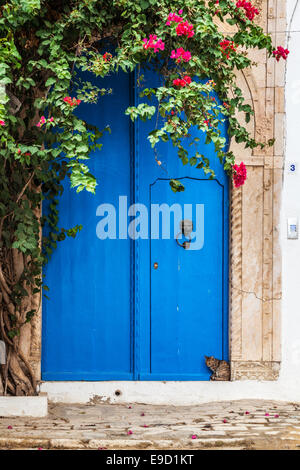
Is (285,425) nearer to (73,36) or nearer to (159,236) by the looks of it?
(159,236)

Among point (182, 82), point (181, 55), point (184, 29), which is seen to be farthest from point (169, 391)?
point (184, 29)

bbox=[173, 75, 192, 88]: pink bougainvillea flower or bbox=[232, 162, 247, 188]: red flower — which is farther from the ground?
bbox=[173, 75, 192, 88]: pink bougainvillea flower

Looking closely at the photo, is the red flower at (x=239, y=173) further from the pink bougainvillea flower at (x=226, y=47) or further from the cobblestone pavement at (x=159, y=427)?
the cobblestone pavement at (x=159, y=427)

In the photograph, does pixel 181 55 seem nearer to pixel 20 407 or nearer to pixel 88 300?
pixel 88 300

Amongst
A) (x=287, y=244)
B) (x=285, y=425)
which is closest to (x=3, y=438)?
(x=285, y=425)

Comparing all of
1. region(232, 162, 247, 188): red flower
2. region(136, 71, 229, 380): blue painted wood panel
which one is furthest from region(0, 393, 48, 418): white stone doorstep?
region(232, 162, 247, 188): red flower

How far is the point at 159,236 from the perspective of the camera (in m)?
5.15

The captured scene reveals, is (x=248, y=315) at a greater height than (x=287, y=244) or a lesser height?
lesser

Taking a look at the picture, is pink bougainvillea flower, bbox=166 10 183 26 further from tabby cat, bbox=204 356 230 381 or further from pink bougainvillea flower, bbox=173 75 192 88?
tabby cat, bbox=204 356 230 381

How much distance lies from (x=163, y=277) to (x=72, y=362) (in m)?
1.03

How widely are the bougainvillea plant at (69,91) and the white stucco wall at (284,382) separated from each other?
392 millimetres

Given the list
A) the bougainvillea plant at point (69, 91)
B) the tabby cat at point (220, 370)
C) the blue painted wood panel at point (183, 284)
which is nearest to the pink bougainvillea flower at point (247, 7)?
the bougainvillea plant at point (69, 91)

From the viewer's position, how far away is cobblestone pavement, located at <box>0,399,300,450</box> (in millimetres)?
4121

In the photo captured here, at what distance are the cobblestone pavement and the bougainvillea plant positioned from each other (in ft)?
1.63
